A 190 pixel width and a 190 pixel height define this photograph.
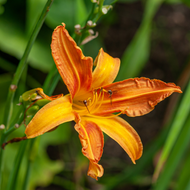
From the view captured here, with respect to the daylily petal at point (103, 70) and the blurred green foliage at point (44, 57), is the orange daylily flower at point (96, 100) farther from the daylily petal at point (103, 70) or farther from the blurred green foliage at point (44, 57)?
the blurred green foliage at point (44, 57)

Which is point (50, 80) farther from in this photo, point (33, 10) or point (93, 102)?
point (33, 10)

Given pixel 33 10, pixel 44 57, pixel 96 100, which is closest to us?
pixel 96 100

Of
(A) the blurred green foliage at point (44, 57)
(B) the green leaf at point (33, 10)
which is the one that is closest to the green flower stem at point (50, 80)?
(A) the blurred green foliage at point (44, 57)

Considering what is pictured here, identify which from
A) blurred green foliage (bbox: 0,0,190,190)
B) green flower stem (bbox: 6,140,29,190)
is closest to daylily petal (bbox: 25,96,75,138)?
green flower stem (bbox: 6,140,29,190)

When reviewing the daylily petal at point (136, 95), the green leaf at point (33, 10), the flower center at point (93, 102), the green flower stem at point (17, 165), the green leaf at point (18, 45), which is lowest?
the green flower stem at point (17, 165)

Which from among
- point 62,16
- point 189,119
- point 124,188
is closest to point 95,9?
point 189,119

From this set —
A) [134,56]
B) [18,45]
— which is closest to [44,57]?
[18,45]
